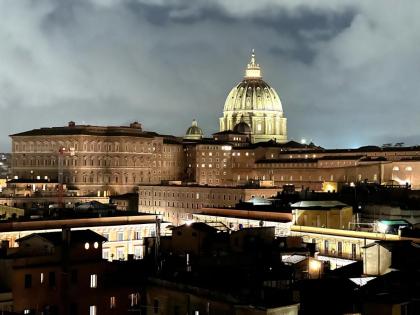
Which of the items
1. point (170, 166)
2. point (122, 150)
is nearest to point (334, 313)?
point (122, 150)

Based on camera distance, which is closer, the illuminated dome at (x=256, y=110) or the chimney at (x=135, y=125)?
the chimney at (x=135, y=125)

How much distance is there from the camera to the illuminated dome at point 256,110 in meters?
145

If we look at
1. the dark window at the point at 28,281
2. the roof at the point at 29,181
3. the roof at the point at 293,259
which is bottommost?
the dark window at the point at 28,281

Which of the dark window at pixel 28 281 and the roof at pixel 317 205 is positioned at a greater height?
the roof at pixel 317 205

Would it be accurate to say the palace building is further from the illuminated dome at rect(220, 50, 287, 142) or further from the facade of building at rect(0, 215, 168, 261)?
the facade of building at rect(0, 215, 168, 261)

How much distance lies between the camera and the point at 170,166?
115188 millimetres

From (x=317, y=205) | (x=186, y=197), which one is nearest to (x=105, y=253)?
(x=317, y=205)

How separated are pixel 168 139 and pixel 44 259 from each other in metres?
90.3

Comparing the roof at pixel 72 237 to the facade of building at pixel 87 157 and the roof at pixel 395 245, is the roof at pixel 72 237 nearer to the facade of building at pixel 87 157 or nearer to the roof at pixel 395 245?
the roof at pixel 395 245

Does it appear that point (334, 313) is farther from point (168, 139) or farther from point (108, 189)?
point (168, 139)

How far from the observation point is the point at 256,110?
146 meters

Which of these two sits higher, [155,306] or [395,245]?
[395,245]

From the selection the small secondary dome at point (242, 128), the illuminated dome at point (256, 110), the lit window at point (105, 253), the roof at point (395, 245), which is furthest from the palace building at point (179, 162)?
the roof at point (395, 245)

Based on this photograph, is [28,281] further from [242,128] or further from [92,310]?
[242,128]
